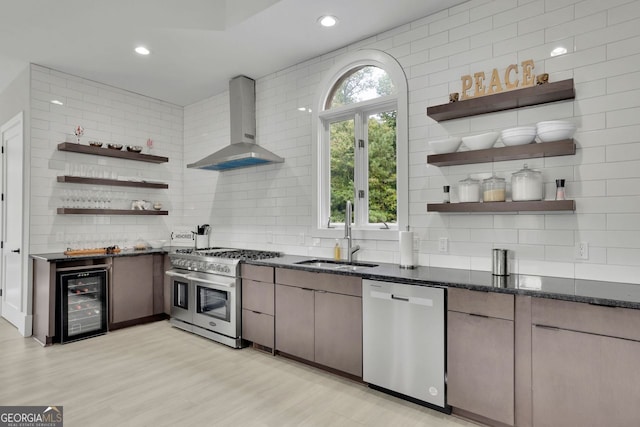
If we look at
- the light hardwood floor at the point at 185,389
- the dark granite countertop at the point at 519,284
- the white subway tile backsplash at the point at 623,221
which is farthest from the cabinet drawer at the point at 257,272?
the white subway tile backsplash at the point at 623,221

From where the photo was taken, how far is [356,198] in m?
3.68

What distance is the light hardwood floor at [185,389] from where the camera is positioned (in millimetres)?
2379

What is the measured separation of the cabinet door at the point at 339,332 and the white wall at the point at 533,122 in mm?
689

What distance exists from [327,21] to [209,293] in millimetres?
2991

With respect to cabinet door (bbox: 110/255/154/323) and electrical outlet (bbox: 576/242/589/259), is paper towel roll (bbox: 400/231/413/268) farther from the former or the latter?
cabinet door (bbox: 110/255/154/323)

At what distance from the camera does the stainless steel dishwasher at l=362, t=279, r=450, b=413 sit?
7.84 ft

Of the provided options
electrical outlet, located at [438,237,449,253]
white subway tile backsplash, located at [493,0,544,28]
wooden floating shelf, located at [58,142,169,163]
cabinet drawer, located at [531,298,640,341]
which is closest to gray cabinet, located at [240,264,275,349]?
electrical outlet, located at [438,237,449,253]

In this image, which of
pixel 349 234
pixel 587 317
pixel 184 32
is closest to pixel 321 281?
pixel 349 234

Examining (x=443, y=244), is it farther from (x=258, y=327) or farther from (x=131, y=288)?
(x=131, y=288)

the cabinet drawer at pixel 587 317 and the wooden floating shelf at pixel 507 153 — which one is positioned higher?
the wooden floating shelf at pixel 507 153

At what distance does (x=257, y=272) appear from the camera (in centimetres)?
353

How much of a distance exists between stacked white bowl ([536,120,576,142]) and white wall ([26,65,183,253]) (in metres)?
4.82

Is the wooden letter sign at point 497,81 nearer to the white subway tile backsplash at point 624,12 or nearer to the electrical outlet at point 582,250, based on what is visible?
the white subway tile backsplash at point 624,12

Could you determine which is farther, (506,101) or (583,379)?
(506,101)
